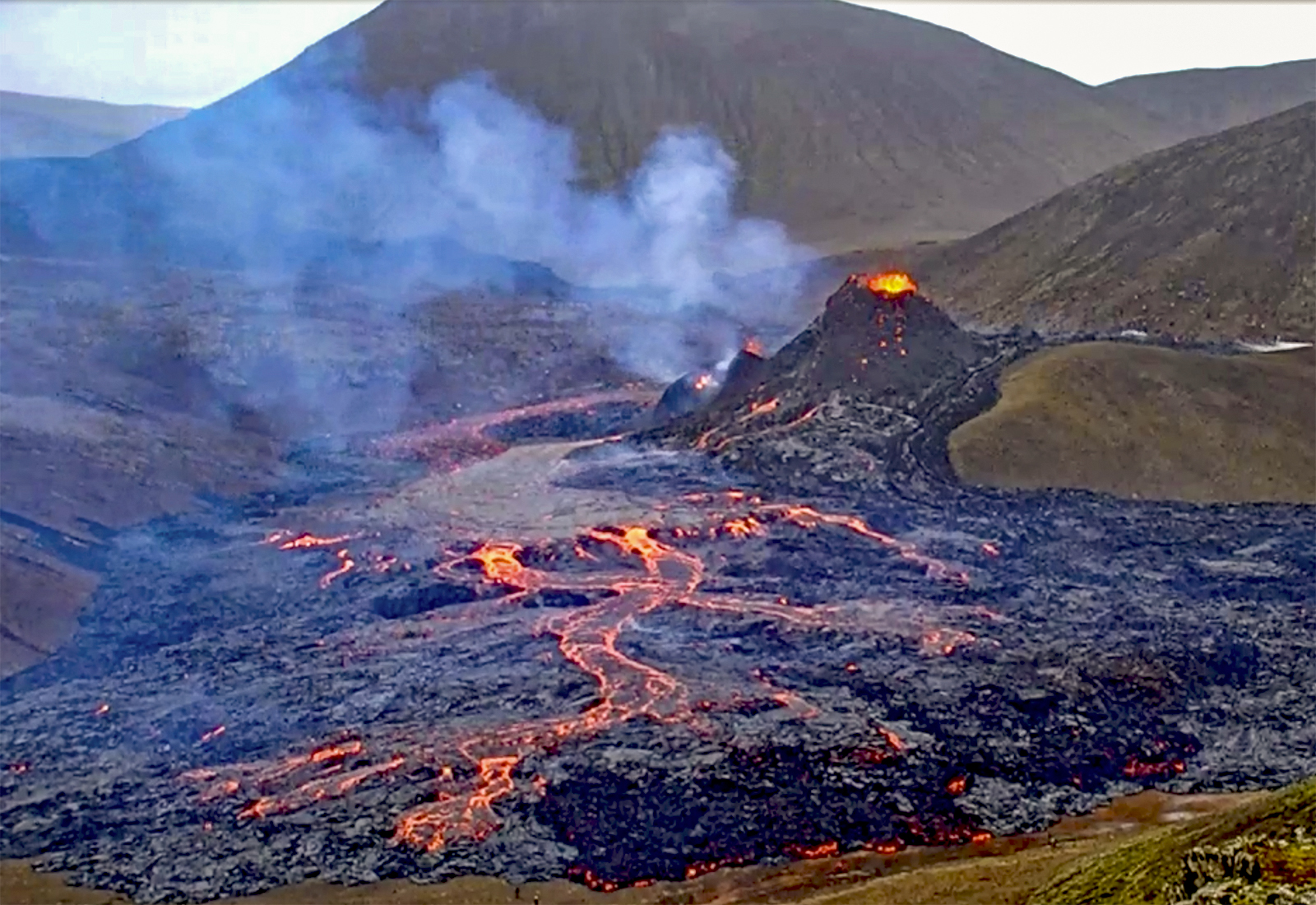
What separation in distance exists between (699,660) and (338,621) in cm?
1277

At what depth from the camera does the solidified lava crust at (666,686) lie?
106 ft

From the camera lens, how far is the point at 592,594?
48.2 m

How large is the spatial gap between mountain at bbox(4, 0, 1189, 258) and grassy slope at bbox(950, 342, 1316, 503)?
7793cm

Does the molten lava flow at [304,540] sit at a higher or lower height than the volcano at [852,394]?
lower

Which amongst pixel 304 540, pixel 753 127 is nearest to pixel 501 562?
pixel 304 540

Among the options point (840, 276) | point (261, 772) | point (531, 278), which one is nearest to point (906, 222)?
point (840, 276)

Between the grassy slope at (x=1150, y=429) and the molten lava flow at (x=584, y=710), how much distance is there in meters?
10.9

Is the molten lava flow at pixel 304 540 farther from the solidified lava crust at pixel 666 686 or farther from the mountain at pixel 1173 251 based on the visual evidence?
the mountain at pixel 1173 251

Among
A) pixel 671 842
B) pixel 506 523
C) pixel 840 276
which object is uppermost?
pixel 840 276

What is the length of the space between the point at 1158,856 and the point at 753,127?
168732 millimetres

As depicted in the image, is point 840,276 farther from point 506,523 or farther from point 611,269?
point 506,523

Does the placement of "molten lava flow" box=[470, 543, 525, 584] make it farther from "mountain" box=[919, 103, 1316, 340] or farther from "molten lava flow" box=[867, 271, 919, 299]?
"mountain" box=[919, 103, 1316, 340]

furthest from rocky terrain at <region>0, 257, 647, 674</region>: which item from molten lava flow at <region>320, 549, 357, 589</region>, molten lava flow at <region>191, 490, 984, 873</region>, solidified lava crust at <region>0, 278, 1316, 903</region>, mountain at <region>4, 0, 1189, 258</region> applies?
mountain at <region>4, 0, 1189, 258</region>

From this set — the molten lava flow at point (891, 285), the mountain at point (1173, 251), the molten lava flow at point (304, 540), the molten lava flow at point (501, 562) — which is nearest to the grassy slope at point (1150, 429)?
the molten lava flow at point (891, 285)
